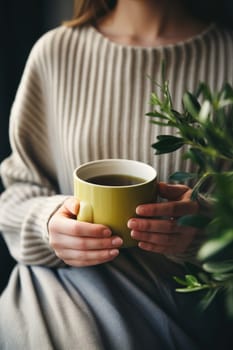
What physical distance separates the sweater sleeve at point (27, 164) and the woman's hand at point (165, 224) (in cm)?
29

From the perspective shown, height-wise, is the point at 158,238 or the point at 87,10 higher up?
the point at 87,10

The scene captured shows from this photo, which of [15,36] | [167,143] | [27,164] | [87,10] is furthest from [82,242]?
[15,36]

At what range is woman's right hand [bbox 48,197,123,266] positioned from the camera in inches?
23.2

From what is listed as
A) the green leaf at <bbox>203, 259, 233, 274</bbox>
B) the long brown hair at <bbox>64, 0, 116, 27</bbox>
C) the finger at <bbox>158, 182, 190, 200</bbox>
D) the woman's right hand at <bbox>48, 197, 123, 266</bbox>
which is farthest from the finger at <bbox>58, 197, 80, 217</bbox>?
the long brown hair at <bbox>64, 0, 116, 27</bbox>

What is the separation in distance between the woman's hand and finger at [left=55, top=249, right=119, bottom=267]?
0.05 metres

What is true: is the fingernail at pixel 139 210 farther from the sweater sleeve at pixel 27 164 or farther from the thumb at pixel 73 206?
the sweater sleeve at pixel 27 164

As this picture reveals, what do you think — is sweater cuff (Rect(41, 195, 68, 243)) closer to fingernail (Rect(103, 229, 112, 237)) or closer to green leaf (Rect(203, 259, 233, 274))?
fingernail (Rect(103, 229, 112, 237))

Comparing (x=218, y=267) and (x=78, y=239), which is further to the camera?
(x=78, y=239)

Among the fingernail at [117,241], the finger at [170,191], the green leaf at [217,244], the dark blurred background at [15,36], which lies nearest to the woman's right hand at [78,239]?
the fingernail at [117,241]

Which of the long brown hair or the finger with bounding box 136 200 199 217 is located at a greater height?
the long brown hair

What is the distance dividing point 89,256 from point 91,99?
0.40m

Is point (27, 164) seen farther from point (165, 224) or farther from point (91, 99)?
point (165, 224)

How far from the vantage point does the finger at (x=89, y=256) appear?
24.2 inches

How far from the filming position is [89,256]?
25.8 inches
